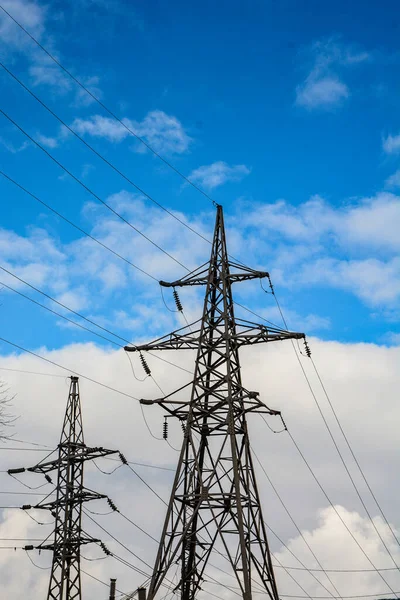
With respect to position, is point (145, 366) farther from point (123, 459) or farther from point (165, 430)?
point (123, 459)

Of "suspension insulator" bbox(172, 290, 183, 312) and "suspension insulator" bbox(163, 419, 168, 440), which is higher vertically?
"suspension insulator" bbox(172, 290, 183, 312)

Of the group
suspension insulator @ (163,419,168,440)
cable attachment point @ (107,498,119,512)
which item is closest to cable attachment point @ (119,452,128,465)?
cable attachment point @ (107,498,119,512)

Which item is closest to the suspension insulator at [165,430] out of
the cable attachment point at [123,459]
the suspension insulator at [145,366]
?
the suspension insulator at [145,366]

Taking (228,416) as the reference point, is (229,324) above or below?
above

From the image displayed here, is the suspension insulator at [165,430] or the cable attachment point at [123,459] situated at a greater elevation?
the cable attachment point at [123,459]

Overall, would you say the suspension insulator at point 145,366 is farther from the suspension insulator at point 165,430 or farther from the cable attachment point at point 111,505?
the cable attachment point at point 111,505

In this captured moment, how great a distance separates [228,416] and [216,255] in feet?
25.3

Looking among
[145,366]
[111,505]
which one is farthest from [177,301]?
[111,505]

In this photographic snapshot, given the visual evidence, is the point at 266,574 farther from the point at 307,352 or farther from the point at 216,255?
A: the point at 216,255

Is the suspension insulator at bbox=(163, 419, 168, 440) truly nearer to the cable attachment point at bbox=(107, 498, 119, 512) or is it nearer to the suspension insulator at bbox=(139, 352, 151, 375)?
the suspension insulator at bbox=(139, 352, 151, 375)

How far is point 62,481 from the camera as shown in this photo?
4069 cm

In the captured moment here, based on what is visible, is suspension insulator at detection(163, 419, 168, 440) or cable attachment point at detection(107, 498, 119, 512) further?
cable attachment point at detection(107, 498, 119, 512)

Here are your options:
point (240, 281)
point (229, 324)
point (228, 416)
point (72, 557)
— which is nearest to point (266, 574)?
point (228, 416)

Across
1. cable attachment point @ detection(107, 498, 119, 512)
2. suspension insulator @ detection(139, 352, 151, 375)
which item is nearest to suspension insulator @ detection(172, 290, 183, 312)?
suspension insulator @ detection(139, 352, 151, 375)
